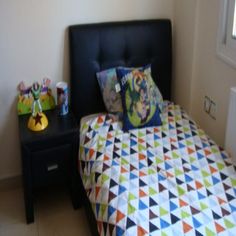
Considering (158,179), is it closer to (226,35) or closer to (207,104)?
(207,104)

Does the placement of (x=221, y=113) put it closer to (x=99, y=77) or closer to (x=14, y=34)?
(x=99, y=77)

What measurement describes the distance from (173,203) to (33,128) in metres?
0.94

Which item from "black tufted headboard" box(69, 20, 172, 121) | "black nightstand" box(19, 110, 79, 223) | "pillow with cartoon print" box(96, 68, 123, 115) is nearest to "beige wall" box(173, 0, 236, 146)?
"black tufted headboard" box(69, 20, 172, 121)

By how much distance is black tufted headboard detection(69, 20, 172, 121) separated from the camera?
2.19m

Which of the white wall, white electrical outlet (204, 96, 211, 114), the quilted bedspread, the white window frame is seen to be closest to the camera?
the quilted bedspread

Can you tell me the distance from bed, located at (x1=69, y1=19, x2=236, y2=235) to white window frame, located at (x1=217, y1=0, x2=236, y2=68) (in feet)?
1.51

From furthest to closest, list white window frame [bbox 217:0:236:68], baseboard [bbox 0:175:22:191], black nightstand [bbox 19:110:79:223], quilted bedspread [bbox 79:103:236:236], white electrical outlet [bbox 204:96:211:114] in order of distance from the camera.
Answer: baseboard [bbox 0:175:22:191], white electrical outlet [bbox 204:96:211:114], black nightstand [bbox 19:110:79:223], white window frame [bbox 217:0:236:68], quilted bedspread [bbox 79:103:236:236]

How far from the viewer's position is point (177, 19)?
2.39 m

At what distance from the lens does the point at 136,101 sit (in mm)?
2109

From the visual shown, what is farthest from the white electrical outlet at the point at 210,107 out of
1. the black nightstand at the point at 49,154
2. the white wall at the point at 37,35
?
the black nightstand at the point at 49,154

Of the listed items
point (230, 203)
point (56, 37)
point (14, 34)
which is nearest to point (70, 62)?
point (56, 37)

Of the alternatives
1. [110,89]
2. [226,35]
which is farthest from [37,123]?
[226,35]

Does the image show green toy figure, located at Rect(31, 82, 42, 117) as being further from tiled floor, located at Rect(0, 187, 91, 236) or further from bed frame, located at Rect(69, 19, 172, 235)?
tiled floor, located at Rect(0, 187, 91, 236)

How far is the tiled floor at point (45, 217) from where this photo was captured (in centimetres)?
213
